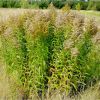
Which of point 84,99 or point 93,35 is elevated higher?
point 93,35

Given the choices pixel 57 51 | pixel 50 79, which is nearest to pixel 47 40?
pixel 57 51

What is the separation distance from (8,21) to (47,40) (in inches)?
33.8

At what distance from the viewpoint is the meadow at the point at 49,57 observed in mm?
5211

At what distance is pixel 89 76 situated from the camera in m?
5.72

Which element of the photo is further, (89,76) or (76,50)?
(89,76)

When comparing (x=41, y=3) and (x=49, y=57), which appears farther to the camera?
(x=41, y=3)

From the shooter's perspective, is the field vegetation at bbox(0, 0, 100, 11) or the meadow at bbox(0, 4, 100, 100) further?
the field vegetation at bbox(0, 0, 100, 11)

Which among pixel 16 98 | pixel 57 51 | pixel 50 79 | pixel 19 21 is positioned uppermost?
pixel 19 21

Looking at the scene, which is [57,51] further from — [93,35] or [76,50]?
[93,35]

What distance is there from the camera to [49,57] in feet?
17.7

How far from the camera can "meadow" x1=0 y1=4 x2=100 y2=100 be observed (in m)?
5.21

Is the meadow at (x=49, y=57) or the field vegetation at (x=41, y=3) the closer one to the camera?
the meadow at (x=49, y=57)

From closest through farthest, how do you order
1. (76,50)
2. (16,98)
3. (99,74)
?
1. (76,50)
2. (16,98)
3. (99,74)


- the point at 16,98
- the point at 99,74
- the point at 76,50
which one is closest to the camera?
the point at 76,50
